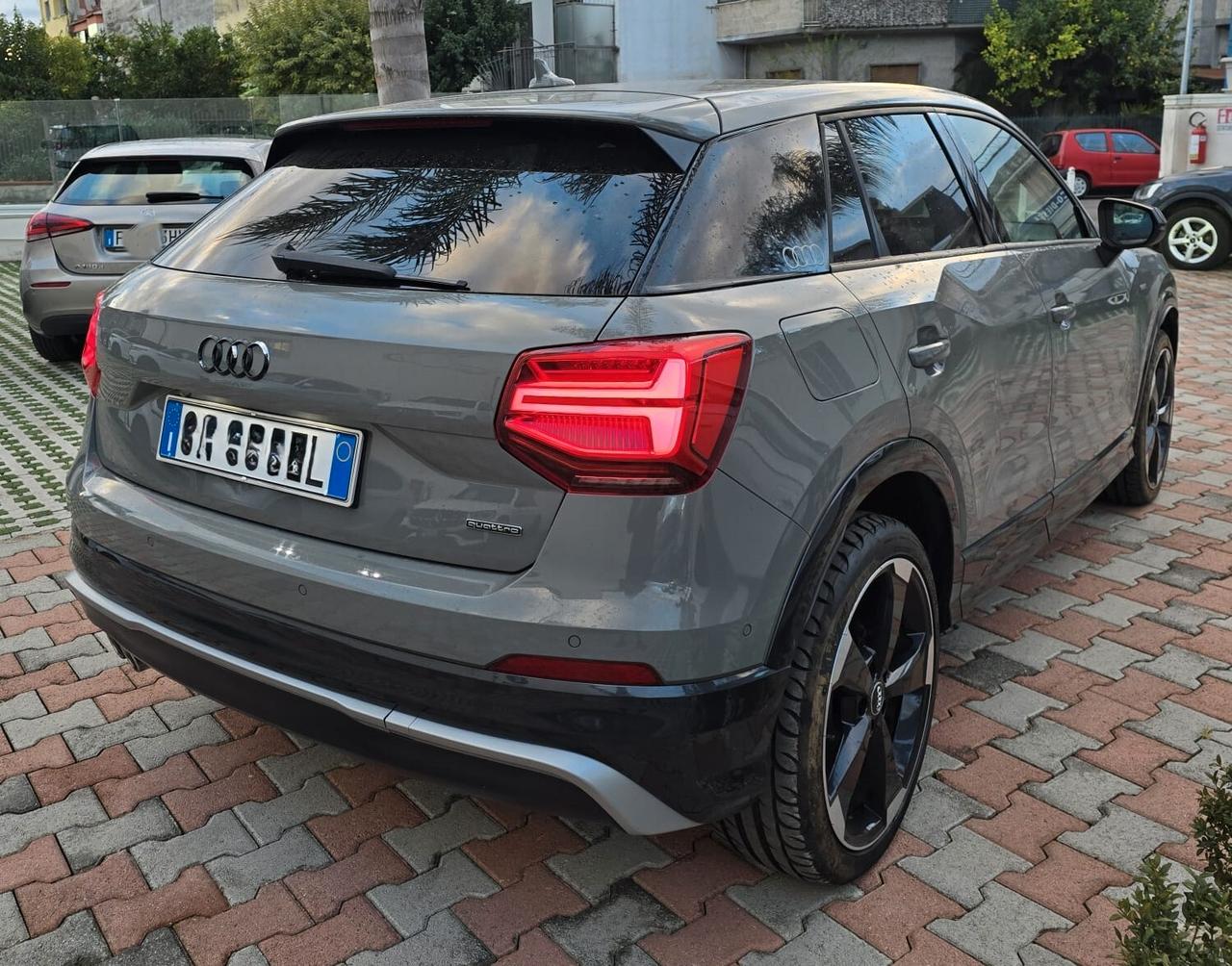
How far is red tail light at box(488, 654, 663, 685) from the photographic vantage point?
2102 millimetres

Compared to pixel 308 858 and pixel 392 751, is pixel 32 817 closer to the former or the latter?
pixel 308 858

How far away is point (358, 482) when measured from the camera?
90.3 inches

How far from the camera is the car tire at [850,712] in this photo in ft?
7.75

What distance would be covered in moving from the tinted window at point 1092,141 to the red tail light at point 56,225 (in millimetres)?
24532

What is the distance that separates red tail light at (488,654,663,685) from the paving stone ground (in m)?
0.45

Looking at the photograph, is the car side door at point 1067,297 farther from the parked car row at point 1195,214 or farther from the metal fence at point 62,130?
the metal fence at point 62,130

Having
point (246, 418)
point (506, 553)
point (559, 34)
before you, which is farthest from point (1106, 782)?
point (559, 34)

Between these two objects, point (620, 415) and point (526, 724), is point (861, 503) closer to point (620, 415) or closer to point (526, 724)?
point (620, 415)

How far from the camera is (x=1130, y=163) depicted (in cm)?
2750

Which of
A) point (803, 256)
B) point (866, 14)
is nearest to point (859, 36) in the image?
point (866, 14)

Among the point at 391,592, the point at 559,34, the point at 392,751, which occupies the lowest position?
the point at 392,751

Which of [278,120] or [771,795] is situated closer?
[771,795]

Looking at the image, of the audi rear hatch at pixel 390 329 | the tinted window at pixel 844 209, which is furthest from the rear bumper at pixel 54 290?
the tinted window at pixel 844 209

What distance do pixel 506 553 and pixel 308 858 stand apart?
1.09 m
